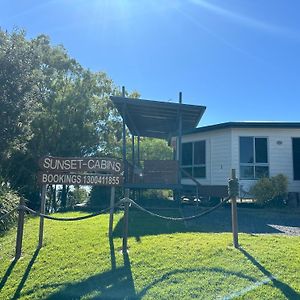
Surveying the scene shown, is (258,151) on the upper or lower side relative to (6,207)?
upper

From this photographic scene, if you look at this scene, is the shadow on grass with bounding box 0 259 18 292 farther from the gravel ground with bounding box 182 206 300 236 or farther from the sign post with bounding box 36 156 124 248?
the gravel ground with bounding box 182 206 300 236

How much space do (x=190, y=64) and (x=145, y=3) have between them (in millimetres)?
5013

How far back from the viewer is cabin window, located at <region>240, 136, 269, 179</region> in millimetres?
13986

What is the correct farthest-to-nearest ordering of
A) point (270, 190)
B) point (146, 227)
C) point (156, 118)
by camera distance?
point (156, 118) → point (270, 190) → point (146, 227)

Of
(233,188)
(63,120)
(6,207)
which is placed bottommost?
(6,207)

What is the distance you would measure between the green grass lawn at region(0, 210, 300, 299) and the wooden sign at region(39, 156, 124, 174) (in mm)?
1509

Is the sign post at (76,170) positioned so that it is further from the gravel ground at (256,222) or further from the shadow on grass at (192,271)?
the gravel ground at (256,222)

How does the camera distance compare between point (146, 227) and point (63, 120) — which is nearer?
point (146, 227)

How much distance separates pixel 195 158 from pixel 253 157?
2881 mm

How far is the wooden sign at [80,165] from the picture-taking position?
703cm

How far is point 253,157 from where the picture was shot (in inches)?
553

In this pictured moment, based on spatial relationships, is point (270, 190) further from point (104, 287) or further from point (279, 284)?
point (104, 287)

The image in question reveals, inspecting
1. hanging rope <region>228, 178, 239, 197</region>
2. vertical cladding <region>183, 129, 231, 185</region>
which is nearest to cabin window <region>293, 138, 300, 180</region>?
vertical cladding <region>183, 129, 231, 185</region>

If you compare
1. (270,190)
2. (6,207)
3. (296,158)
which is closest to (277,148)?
(296,158)
